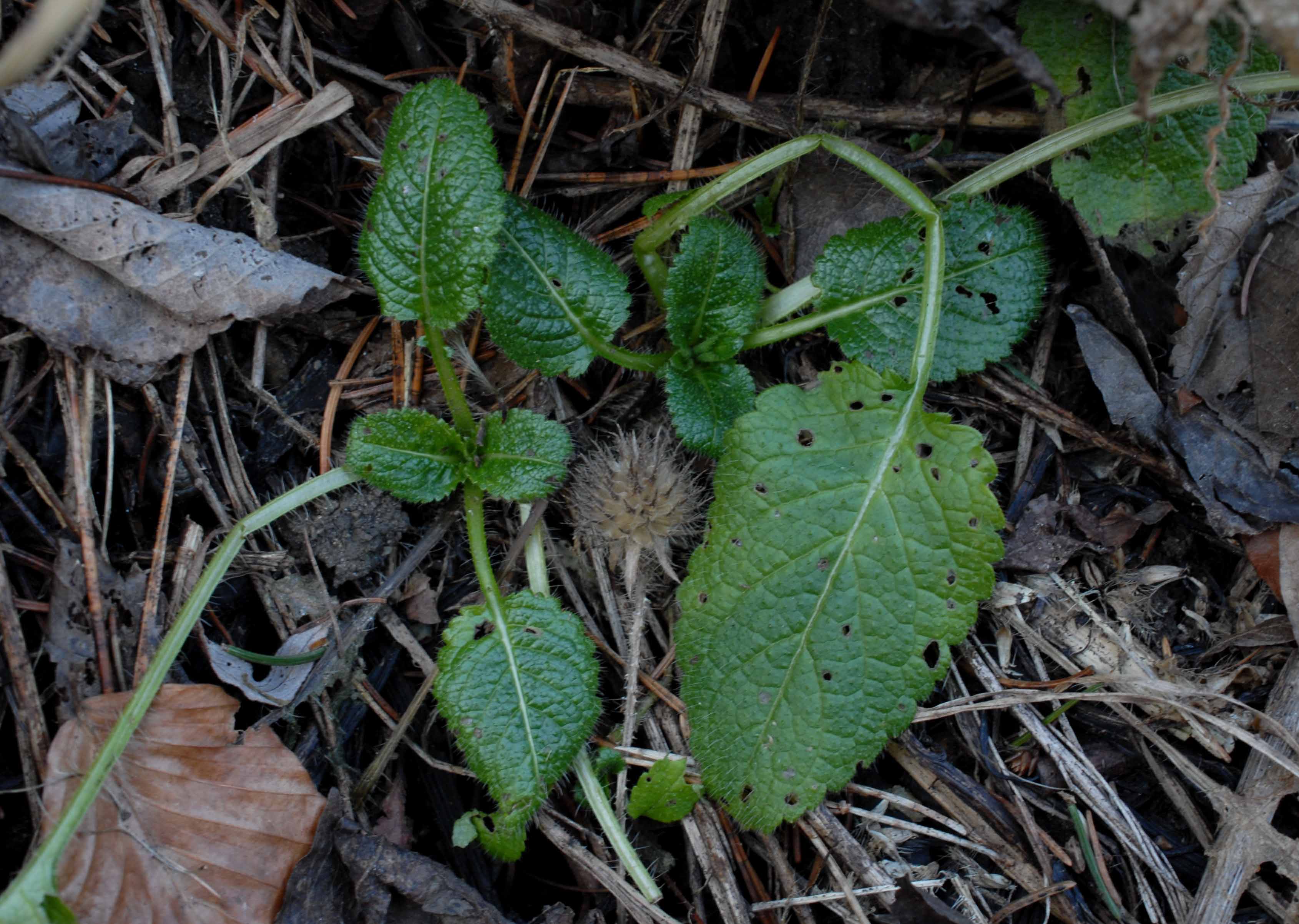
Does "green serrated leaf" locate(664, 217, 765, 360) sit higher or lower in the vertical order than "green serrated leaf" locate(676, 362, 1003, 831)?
higher

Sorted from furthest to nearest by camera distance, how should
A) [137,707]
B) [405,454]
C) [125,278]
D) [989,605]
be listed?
[989,605], [405,454], [125,278], [137,707]

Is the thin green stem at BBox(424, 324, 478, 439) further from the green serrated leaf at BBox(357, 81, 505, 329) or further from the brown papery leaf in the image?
the brown papery leaf

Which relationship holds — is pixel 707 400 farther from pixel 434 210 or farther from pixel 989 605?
pixel 989 605

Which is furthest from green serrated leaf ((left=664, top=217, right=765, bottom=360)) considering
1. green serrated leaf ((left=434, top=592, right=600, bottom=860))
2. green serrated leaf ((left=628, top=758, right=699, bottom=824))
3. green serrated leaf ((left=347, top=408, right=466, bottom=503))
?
green serrated leaf ((left=628, top=758, right=699, bottom=824))

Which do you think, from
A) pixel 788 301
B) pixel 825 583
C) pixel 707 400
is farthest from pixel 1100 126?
pixel 825 583

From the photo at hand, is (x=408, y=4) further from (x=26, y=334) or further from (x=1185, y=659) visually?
(x=1185, y=659)

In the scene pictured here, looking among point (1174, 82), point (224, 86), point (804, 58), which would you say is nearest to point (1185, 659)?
point (1174, 82)
